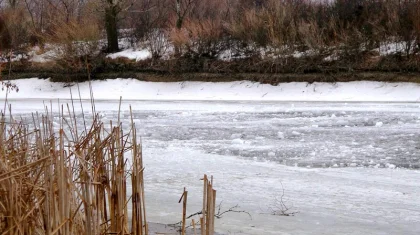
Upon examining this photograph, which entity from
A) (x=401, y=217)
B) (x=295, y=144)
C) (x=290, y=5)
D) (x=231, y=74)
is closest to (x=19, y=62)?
(x=231, y=74)

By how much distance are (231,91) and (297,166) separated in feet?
41.4

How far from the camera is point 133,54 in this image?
82.7 ft

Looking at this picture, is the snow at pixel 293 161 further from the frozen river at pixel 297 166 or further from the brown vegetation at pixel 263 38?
the brown vegetation at pixel 263 38

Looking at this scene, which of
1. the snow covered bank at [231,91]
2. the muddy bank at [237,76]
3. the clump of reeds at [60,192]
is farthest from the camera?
→ the muddy bank at [237,76]

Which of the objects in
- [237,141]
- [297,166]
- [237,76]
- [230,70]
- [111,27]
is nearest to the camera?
[297,166]

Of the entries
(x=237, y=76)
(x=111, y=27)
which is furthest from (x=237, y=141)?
(x=111, y=27)

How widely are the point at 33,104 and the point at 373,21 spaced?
40.4 feet

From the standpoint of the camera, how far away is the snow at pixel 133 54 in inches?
971

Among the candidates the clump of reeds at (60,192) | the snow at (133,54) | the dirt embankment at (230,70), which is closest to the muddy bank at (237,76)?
the dirt embankment at (230,70)

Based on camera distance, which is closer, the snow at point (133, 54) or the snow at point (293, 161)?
the snow at point (293, 161)

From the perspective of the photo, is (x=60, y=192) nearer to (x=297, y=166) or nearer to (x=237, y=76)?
(x=297, y=166)

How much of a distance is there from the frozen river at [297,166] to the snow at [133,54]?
9923 millimetres

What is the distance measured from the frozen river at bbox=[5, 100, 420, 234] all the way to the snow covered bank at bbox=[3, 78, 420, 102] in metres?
3.47

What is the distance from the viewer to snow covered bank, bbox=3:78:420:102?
60.5 feet
